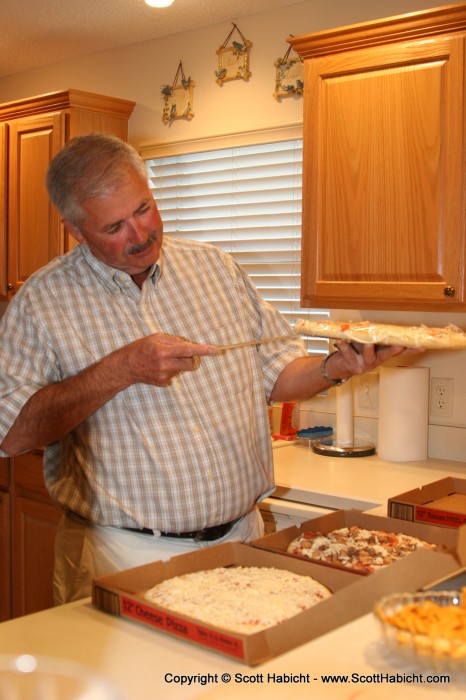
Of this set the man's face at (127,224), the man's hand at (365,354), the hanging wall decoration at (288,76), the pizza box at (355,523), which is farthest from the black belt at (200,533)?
the hanging wall decoration at (288,76)

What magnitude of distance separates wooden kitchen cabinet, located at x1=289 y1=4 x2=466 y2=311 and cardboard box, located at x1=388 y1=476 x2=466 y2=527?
57cm

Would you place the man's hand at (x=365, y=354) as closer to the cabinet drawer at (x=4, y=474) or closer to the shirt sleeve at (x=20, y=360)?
the shirt sleeve at (x=20, y=360)

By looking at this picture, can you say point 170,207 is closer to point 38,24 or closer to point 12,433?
point 38,24

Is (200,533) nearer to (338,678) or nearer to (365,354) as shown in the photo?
(365,354)

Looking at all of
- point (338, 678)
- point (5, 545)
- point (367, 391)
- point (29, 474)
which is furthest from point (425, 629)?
point (5, 545)

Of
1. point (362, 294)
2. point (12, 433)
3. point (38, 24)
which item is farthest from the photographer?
point (38, 24)

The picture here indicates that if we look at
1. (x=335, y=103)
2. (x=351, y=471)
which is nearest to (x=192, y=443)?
(x=351, y=471)

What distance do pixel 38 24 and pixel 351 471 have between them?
2261 mm

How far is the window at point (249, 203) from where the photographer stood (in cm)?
320

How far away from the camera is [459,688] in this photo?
3.34ft

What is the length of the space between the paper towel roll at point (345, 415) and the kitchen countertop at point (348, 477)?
0.37 feet

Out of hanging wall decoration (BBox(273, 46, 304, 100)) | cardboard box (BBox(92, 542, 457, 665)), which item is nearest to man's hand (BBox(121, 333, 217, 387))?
cardboard box (BBox(92, 542, 457, 665))

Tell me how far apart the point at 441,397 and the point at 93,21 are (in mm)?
2065

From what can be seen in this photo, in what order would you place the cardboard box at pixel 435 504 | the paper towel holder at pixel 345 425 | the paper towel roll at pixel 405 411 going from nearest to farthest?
the cardboard box at pixel 435 504, the paper towel roll at pixel 405 411, the paper towel holder at pixel 345 425
